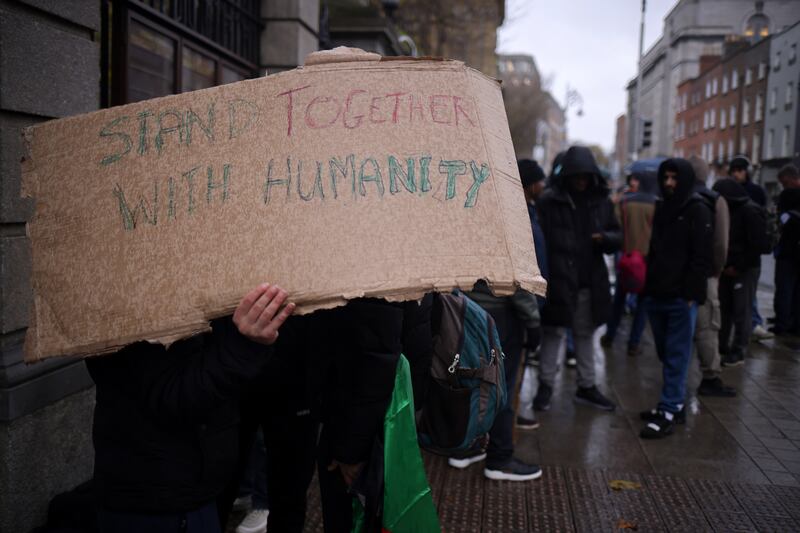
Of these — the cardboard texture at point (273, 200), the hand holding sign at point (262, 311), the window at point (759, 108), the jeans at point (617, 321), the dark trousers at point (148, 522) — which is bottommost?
the jeans at point (617, 321)

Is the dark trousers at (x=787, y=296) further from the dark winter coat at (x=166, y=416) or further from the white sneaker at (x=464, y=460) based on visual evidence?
the dark winter coat at (x=166, y=416)

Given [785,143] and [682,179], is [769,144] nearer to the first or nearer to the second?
[785,143]

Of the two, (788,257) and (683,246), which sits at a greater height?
(683,246)

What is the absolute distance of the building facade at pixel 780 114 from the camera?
30.1m

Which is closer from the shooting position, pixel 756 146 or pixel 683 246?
pixel 683 246

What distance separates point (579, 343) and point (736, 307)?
8.62ft

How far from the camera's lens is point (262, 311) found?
166 cm

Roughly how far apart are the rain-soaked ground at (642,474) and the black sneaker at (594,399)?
90 millimetres

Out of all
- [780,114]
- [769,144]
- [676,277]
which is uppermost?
[780,114]

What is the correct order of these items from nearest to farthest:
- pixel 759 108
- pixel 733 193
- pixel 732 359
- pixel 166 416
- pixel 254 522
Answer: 1. pixel 166 416
2. pixel 254 522
3. pixel 733 193
4. pixel 732 359
5. pixel 759 108

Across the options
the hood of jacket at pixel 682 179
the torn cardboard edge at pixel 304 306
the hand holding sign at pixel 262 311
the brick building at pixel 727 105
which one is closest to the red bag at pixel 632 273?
the hood of jacket at pixel 682 179

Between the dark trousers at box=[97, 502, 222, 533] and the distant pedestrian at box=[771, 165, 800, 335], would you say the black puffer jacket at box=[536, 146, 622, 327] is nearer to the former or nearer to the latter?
the dark trousers at box=[97, 502, 222, 533]

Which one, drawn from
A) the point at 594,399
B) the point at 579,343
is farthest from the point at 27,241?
the point at 594,399

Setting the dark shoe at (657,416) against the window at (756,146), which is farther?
the window at (756,146)
